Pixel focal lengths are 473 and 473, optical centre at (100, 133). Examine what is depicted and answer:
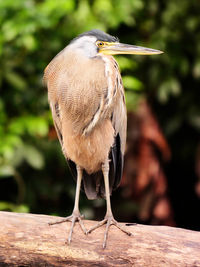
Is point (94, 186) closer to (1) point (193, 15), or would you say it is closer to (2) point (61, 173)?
(2) point (61, 173)

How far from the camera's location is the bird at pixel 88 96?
315 cm

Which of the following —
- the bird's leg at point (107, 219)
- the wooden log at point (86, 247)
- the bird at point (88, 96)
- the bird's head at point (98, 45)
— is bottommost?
the wooden log at point (86, 247)

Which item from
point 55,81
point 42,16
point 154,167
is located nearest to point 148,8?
point 42,16

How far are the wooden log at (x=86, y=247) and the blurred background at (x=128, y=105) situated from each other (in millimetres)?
1189

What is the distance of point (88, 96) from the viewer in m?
3.15

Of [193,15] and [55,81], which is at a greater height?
[193,15]

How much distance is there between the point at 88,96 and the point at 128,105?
4.54ft

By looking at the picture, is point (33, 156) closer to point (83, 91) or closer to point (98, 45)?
point (83, 91)

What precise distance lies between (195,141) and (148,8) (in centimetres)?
146

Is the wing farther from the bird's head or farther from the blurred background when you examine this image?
the blurred background

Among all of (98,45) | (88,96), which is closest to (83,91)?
(88,96)

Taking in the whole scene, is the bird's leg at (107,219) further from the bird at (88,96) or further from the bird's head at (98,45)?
the bird's head at (98,45)

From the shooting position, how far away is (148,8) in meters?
4.77

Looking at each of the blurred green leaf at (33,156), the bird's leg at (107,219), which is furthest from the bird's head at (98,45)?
the blurred green leaf at (33,156)
